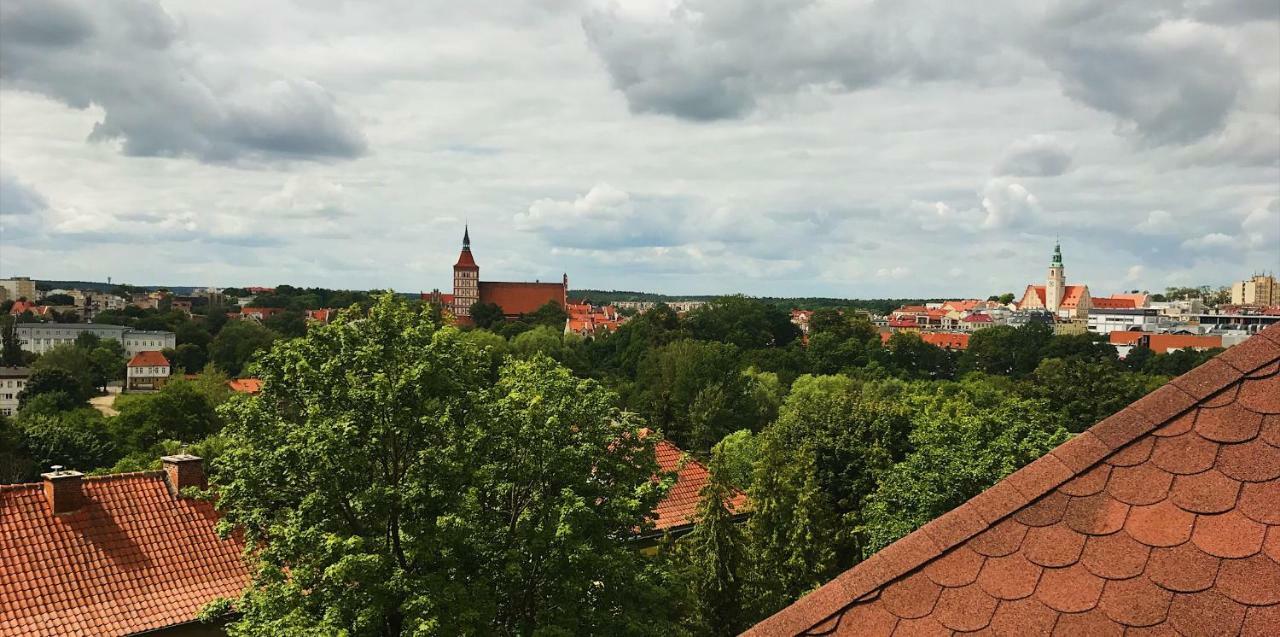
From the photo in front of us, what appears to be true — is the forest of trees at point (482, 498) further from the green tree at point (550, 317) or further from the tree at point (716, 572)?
the green tree at point (550, 317)

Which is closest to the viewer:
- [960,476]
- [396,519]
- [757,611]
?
[396,519]

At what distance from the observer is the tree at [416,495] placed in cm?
978

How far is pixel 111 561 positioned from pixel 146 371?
92.0 meters

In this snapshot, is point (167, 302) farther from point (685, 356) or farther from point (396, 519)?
point (396, 519)

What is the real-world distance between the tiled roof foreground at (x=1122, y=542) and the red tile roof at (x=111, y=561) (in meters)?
13.6

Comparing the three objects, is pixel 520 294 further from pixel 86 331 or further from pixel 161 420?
pixel 161 420

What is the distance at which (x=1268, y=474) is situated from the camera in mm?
2033

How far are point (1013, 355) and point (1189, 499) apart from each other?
3765 inches

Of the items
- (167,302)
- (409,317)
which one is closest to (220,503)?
(409,317)

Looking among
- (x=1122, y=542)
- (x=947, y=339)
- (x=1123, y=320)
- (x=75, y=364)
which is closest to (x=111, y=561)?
(x=1122, y=542)

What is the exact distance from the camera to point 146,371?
92312 mm

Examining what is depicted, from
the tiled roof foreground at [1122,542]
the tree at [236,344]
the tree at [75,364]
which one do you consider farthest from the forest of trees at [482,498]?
the tree at [236,344]

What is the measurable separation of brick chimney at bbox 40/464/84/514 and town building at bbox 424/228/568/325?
12464 centimetres

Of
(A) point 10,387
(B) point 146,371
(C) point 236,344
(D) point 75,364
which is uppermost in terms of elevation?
(C) point 236,344
